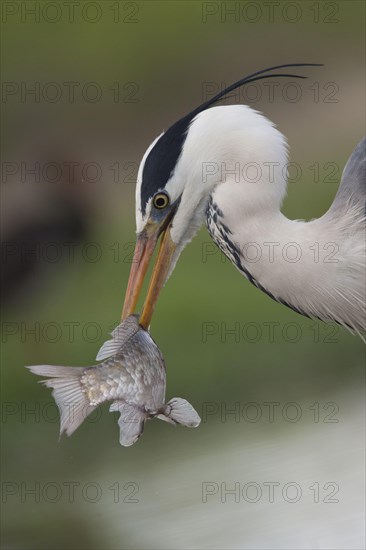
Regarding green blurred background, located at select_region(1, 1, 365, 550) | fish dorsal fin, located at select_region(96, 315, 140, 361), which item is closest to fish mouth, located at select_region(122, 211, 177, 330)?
fish dorsal fin, located at select_region(96, 315, 140, 361)

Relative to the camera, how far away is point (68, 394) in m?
2.71

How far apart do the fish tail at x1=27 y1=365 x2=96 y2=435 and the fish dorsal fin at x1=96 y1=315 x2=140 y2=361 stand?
202 millimetres

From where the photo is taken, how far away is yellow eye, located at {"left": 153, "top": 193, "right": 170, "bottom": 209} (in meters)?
3.32

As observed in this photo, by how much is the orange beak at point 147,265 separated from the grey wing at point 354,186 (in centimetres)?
48

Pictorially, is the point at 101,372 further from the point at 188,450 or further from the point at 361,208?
the point at 188,450

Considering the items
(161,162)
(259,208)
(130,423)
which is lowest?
(130,423)

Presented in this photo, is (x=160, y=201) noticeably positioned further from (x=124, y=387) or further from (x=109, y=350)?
(x=124, y=387)

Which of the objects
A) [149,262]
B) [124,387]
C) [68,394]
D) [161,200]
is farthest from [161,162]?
[68,394]

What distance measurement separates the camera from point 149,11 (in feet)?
23.9

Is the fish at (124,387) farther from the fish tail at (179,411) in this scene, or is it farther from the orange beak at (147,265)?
the orange beak at (147,265)

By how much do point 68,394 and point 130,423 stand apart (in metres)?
0.18

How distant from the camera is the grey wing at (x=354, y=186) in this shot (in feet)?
10.5

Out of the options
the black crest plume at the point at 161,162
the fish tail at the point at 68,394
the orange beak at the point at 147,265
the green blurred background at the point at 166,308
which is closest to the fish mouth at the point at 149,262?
the orange beak at the point at 147,265

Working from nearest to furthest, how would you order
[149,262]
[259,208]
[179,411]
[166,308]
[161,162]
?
[179,411] → [259,208] → [161,162] → [149,262] → [166,308]
